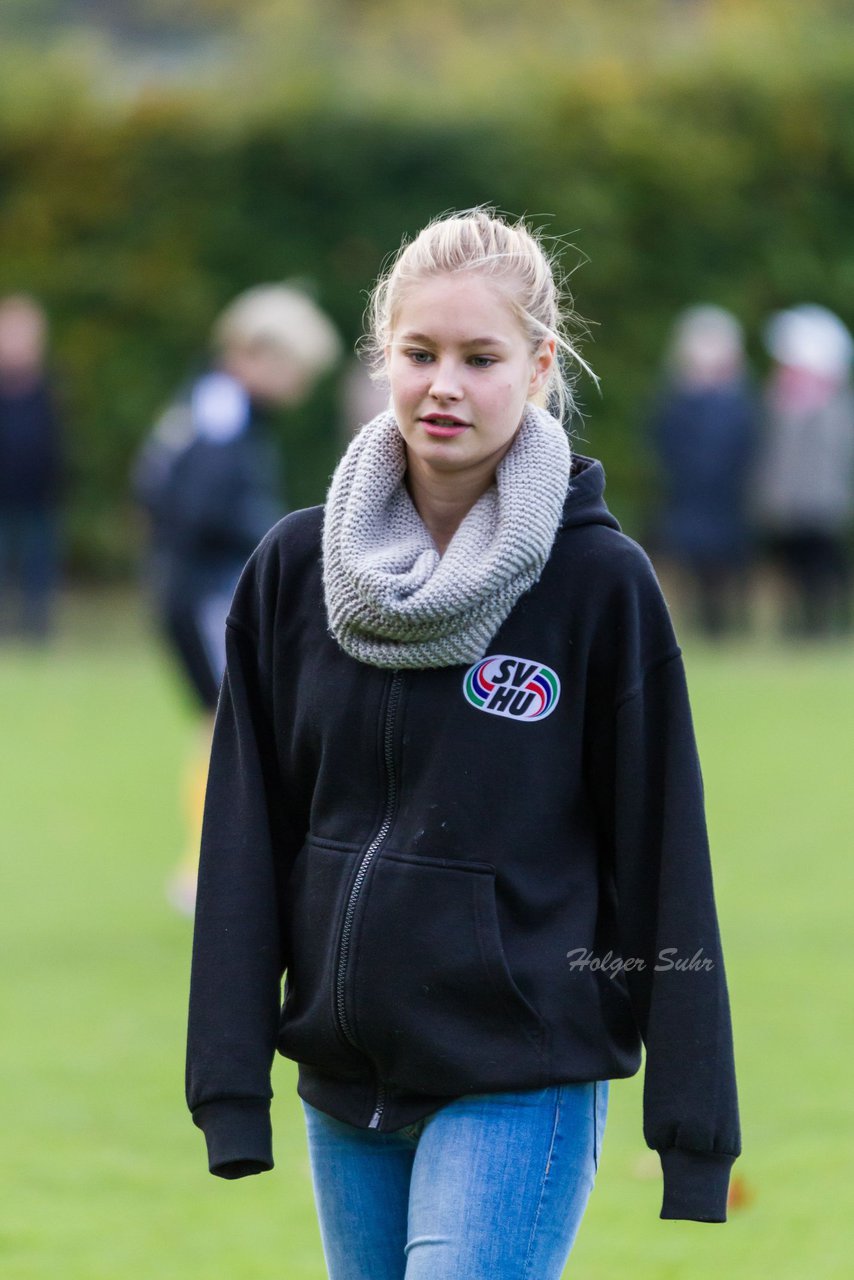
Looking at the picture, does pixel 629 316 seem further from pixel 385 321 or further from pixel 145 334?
pixel 385 321

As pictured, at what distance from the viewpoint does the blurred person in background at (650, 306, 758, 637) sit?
15883 millimetres

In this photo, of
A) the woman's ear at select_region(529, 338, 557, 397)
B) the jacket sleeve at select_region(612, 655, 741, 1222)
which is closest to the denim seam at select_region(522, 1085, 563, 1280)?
the jacket sleeve at select_region(612, 655, 741, 1222)

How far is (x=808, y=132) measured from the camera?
739 inches

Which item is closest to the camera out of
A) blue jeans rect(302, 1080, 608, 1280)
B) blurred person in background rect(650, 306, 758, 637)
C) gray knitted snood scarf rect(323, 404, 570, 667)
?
blue jeans rect(302, 1080, 608, 1280)

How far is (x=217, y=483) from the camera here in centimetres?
758

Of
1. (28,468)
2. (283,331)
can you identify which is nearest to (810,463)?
(28,468)

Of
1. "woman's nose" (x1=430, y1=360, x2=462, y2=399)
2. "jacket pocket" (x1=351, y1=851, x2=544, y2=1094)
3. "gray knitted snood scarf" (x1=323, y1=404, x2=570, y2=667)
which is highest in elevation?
"woman's nose" (x1=430, y1=360, x2=462, y2=399)

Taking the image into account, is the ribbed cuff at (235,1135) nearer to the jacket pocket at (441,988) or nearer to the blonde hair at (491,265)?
the jacket pocket at (441,988)

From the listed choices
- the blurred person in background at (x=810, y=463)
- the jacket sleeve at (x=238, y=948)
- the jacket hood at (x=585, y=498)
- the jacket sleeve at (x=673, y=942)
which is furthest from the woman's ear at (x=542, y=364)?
the blurred person in background at (x=810, y=463)

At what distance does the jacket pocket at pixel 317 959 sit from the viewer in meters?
2.92

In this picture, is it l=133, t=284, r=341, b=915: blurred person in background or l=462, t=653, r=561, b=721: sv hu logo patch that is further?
l=133, t=284, r=341, b=915: blurred person in background

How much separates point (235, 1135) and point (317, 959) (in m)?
0.27

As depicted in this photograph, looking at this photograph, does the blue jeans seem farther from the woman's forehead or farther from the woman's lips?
the woman's forehead

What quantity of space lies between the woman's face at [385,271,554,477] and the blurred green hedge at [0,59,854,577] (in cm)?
1349
